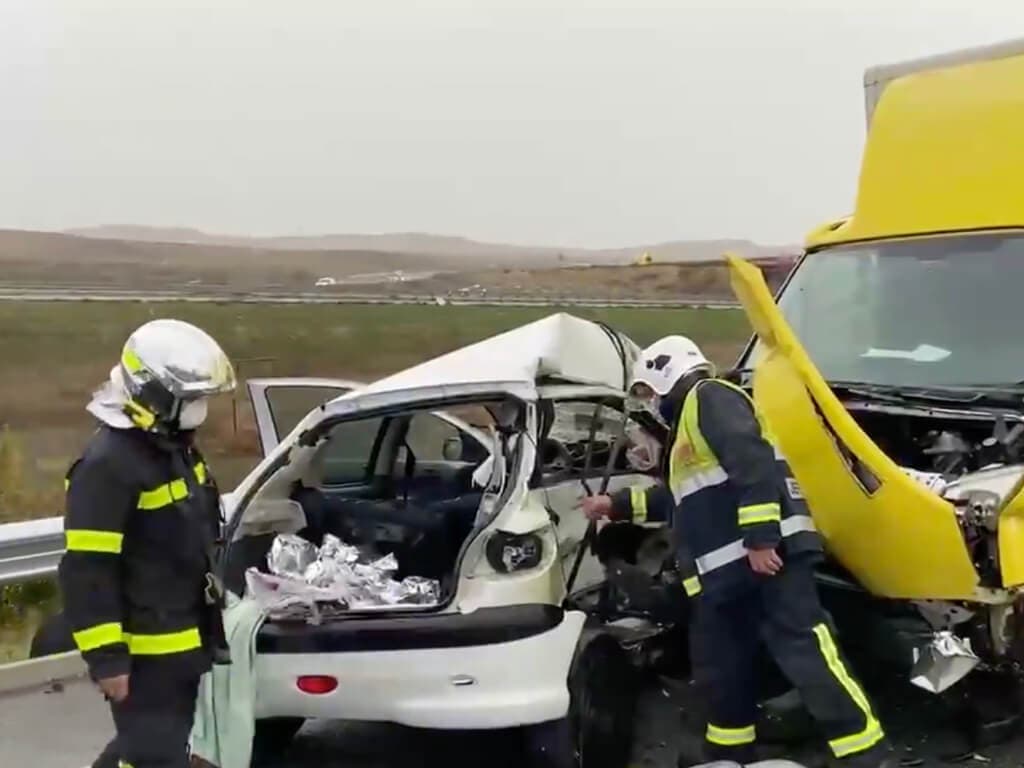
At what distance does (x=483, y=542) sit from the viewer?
15.4ft

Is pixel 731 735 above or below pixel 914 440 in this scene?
below

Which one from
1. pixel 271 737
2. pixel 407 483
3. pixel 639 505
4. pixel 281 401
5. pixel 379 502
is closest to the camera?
pixel 639 505

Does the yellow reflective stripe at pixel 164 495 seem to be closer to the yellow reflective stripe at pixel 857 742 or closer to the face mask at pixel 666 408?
the face mask at pixel 666 408

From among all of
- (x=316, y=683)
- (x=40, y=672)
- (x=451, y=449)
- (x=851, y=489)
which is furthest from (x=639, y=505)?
(x=40, y=672)

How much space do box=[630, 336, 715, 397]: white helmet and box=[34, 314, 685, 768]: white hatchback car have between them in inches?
10.2

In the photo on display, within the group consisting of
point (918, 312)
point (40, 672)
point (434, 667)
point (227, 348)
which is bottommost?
point (40, 672)

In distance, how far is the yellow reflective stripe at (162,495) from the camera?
4.05 m

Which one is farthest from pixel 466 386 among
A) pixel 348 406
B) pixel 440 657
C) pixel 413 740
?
pixel 413 740

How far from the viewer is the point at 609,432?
20.6 feet

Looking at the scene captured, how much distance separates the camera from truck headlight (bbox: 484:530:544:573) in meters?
4.67

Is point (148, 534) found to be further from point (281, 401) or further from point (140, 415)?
point (281, 401)

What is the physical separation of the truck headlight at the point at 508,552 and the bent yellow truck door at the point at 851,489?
1.25m

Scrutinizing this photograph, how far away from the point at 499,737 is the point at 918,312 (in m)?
2.86

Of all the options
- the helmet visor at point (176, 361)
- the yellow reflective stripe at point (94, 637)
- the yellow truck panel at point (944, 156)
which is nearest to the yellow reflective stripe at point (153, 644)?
the yellow reflective stripe at point (94, 637)
